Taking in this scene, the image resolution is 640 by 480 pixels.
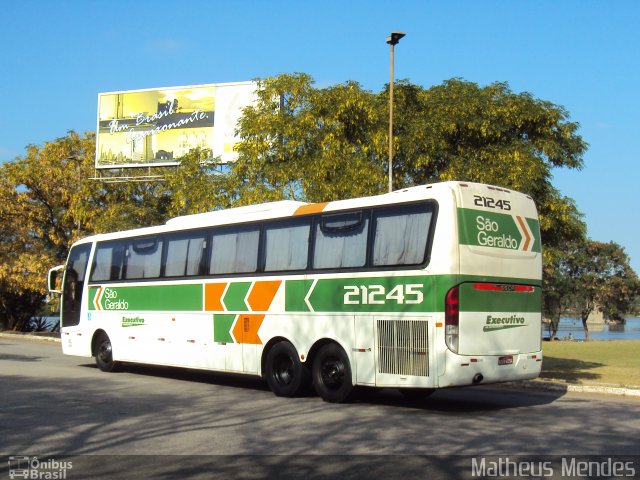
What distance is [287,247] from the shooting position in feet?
45.2

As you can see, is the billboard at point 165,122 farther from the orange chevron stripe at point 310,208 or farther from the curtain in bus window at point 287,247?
the orange chevron stripe at point 310,208

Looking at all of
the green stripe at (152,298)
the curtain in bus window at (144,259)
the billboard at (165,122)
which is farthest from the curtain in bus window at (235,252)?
the billboard at (165,122)

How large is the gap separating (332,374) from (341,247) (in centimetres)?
216

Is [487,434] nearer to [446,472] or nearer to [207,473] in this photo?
[446,472]

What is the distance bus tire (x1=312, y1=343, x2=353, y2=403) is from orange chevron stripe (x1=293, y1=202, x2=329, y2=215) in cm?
238

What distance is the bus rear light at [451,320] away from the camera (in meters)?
11.0

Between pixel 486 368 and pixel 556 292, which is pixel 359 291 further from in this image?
pixel 556 292

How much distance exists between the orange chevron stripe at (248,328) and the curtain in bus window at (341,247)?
1.95m

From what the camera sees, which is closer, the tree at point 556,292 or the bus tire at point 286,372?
the bus tire at point 286,372

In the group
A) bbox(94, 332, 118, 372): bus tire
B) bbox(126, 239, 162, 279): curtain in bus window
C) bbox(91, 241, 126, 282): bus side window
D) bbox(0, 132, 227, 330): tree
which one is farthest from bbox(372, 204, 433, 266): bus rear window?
bbox(0, 132, 227, 330): tree

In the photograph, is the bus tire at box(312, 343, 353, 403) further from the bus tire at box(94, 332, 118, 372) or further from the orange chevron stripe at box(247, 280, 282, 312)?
the bus tire at box(94, 332, 118, 372)

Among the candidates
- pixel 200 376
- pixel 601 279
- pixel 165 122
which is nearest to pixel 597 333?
pixel 601 279

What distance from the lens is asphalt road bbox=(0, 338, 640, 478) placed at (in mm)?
8438

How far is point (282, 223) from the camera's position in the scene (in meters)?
14.0
